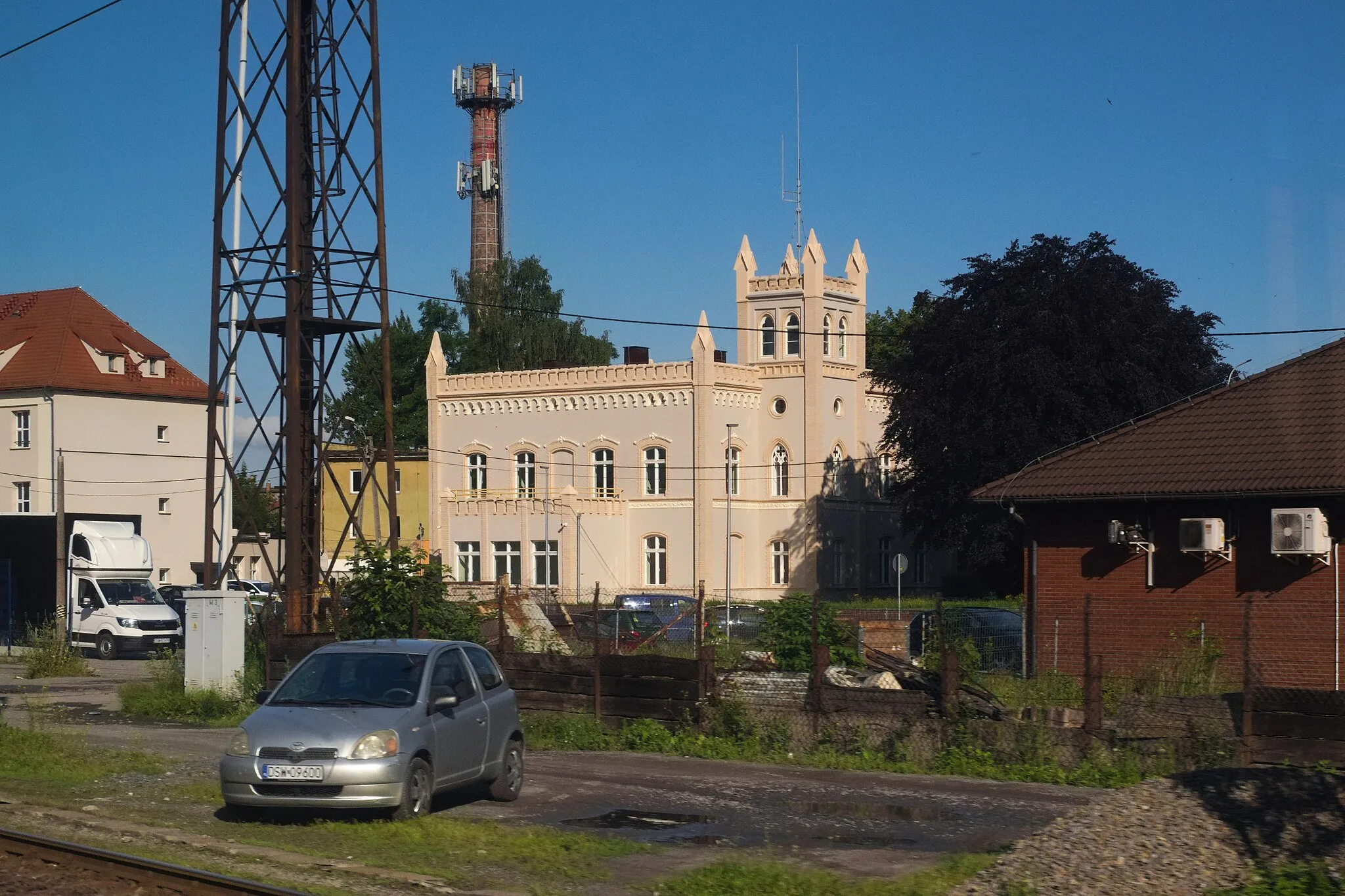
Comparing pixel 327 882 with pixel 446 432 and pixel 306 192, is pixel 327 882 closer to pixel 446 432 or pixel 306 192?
pixel 306 192

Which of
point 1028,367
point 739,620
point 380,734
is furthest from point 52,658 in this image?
point 1028,367

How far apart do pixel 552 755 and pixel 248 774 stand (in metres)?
6.01

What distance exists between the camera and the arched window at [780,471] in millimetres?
68875

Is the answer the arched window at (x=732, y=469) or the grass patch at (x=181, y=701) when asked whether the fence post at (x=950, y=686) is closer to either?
the grass patch at (x=181, y=701)

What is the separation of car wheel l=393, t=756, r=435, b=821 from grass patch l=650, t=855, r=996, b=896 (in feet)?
9.16

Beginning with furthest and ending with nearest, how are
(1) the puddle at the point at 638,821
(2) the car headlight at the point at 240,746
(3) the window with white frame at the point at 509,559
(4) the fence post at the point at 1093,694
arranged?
(3) the window with white frame at the point at 509,559 < (4) the fence post at the point at 1093,694 < (1) the puddle at the point at 638,821 < (2) the car headlight at the point at 240,746

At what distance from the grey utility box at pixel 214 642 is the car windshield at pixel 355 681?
10016mm

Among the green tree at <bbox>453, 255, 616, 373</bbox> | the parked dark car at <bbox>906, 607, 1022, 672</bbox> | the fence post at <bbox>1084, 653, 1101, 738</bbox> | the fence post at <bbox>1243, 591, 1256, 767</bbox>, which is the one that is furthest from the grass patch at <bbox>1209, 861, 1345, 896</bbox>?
the green tree at <bbox>453, 255, 616, 373</bbox>

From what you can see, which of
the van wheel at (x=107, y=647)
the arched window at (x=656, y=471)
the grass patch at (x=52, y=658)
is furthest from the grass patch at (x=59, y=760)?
the arched window at (x=656, y=471)

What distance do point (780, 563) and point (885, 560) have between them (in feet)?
21.2

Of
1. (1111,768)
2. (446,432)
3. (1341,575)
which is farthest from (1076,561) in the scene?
(446,432)

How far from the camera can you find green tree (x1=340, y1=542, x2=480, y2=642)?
22125 mm

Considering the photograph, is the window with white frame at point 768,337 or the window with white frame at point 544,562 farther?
the window with white frame at point 768,337

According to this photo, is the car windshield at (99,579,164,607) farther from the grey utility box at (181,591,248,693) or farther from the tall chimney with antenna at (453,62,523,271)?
the tall chimney with antenna at (453,62,523,271)
